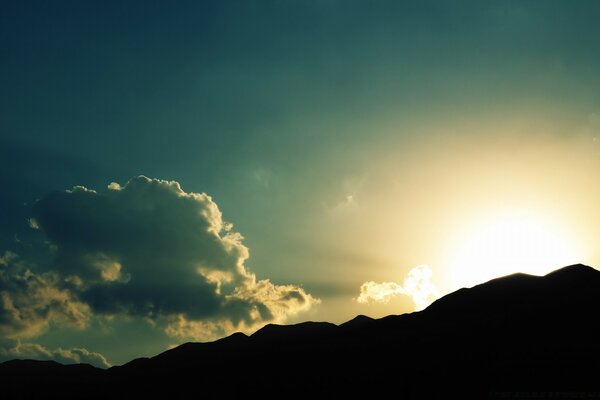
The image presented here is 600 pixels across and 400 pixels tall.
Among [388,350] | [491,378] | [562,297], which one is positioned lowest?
[491,378]

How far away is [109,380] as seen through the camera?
135 metres

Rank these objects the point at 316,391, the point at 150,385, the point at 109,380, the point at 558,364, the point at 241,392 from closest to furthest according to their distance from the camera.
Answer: the point at 558,364 → the point at 316,391 → the point at 241,392 → the point at 150,385 → the point at 109,380

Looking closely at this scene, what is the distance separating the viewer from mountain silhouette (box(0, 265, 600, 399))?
83.4 m

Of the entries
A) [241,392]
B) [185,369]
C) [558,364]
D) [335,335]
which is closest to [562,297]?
[558,364]

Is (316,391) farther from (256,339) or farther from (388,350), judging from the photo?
(256,339)

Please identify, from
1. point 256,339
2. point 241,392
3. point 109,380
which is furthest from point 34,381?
point 241,392

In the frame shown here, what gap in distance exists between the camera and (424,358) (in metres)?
98.9

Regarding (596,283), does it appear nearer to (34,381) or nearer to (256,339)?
(256,339)

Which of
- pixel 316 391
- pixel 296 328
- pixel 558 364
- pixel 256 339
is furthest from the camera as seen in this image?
pixel 296 328

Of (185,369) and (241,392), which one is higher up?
(185,369)

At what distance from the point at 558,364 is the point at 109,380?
116 meters

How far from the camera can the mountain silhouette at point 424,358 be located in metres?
83.4

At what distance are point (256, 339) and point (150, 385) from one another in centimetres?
3549

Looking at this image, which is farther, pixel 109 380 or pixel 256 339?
pixel 256 339
